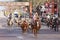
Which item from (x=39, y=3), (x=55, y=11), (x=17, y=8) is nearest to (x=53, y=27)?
(x=55, y=11)

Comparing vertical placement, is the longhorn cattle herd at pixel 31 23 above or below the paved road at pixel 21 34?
above

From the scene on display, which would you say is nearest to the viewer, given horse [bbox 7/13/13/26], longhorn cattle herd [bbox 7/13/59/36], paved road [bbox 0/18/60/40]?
paved road [bbox 0/18/60/40]

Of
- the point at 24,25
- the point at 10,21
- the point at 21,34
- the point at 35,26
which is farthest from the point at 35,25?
the point at 10,21

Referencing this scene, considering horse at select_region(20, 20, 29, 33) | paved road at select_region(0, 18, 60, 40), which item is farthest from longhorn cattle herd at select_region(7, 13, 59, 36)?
paved road at select_region(0, 18, 60, 40)

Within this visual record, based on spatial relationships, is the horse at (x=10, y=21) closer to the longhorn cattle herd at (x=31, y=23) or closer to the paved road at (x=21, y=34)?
the longhorn cattle herd at (x=31, y=23)

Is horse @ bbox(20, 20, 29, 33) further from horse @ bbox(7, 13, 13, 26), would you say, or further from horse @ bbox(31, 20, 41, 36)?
horse @ bbox(7, 13, 13, 26)

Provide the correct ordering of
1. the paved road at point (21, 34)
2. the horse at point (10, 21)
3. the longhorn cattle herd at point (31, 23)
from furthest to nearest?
1. the horse at point (10, 21)
2. the longhorn cattle herd at point (31, 23)
3. the paved road at point (21, 34)

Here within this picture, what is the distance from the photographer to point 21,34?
17.5ft

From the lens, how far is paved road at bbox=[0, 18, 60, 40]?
504 cm

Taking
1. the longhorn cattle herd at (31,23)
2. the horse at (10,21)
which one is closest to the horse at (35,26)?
the longhorn cattle herd at (31,23)

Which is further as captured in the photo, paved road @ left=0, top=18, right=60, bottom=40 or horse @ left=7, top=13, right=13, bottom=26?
horse @ left=7, top=13, right=13, bottom=26

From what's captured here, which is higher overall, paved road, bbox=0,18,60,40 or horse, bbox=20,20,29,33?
horse, bbox=20,20,29,33

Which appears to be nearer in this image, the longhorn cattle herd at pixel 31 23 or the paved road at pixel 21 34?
the paved road at pixel 21 34

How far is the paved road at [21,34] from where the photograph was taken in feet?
16.5
